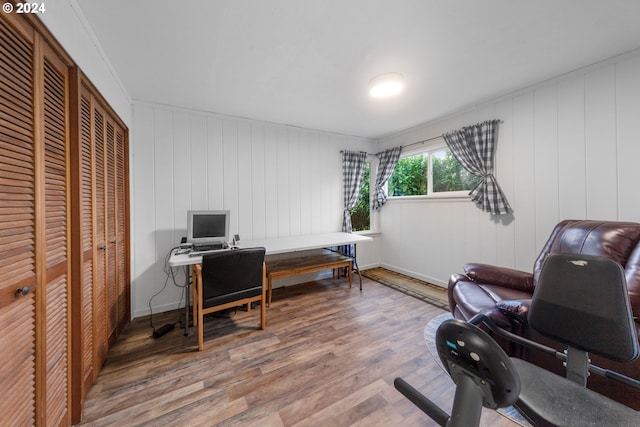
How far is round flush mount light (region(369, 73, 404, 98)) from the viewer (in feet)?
6.90

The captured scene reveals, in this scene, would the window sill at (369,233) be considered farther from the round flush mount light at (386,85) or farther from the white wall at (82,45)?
the white wall at (82,45)

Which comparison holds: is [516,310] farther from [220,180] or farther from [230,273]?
[220,180]

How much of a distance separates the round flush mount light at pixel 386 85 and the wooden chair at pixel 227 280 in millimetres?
1893

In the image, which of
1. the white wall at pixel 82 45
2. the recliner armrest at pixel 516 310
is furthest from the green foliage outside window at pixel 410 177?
the white wall at pixel 82 45

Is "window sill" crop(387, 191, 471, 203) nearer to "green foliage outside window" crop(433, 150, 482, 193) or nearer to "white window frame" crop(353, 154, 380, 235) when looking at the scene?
"green foliage outside window" crop(433, 150, 482, 193)

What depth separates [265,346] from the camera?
1.99 metres

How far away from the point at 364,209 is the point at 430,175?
1.28 meters

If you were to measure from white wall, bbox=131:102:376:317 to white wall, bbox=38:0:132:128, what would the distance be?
0.63 m

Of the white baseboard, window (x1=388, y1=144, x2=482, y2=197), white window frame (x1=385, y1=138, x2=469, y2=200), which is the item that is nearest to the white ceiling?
white window frame (x1=385, y1=138, x2=469, y2=200)

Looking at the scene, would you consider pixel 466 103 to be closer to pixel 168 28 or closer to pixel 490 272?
pixel 490 272

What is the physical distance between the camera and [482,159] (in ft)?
8.85

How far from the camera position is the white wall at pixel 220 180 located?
2574mm

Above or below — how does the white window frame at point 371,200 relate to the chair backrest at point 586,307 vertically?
above

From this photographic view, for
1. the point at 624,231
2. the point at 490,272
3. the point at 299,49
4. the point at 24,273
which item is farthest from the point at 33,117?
the point at 624,231
